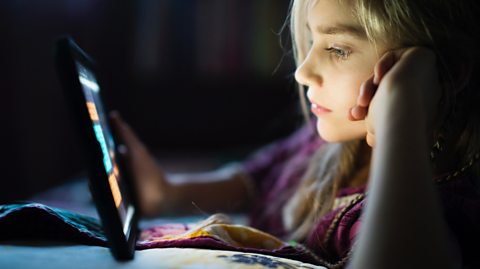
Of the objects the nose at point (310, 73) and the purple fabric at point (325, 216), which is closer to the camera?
the purple fabric at point (325, 216)

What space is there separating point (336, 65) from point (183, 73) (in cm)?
145

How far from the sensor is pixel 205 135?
6.97 feet

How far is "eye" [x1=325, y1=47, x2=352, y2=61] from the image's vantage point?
2.19 feet

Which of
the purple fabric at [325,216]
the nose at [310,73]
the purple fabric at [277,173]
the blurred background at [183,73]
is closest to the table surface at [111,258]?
the purple fabric at [325,216]

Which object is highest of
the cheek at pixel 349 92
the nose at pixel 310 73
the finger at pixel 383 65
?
the finger at pixel 383 65

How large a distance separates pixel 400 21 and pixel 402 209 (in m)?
0.28

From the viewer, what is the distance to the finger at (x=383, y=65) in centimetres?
57

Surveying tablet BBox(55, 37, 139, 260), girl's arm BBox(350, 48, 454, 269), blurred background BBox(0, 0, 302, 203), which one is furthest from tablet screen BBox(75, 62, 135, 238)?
blurred background BBox(0, 0, 302, 203)

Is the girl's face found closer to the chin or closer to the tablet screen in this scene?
the chin

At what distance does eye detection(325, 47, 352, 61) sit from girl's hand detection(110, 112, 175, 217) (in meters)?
0.49

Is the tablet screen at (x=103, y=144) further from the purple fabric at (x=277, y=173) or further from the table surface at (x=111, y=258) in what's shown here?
the purple fabric at (x=277, y=173)

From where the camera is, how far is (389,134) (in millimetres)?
482

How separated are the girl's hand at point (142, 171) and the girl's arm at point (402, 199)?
0.61 metres

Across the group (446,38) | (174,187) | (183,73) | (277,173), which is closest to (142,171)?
(174,187)
